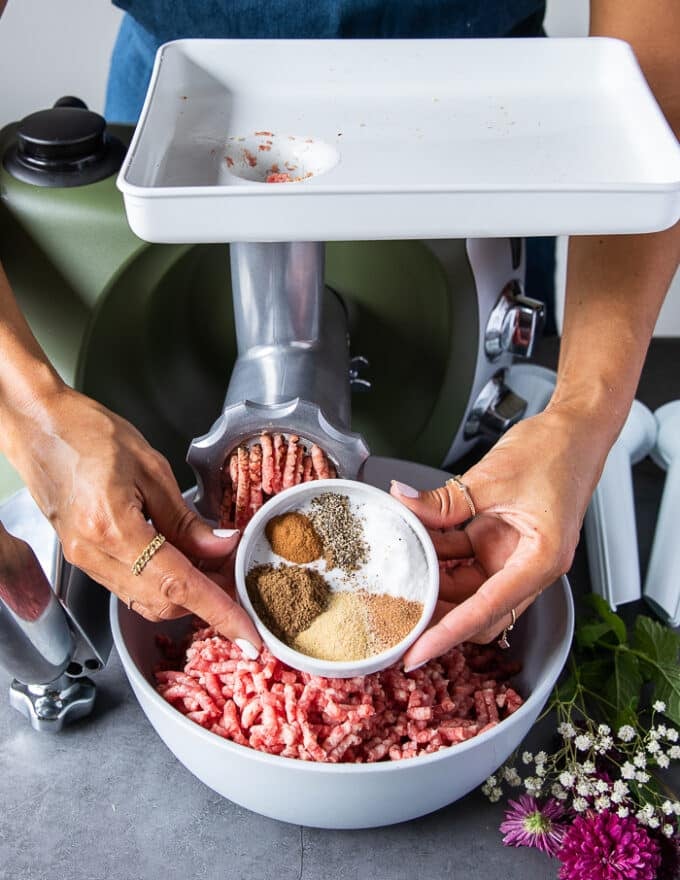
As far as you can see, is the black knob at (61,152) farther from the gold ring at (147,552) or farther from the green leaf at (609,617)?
the green leaf at (609,617)

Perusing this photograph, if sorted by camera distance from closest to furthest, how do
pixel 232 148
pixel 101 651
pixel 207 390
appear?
pixel 232 148 < pixel 101 651 < pixel 207 390

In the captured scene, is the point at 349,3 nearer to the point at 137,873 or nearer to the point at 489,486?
the point at 489,486

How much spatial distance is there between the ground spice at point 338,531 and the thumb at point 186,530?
6 cm

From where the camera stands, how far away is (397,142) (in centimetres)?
65

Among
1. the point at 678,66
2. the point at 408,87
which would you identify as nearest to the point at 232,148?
the point at 408,87

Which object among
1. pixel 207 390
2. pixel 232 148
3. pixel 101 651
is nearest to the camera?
pixel 232 148

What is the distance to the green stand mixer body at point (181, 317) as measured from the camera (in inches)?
32.6

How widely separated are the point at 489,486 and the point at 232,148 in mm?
304

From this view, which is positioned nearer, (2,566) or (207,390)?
(2,566)

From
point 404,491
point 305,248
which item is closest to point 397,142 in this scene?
point 305,248

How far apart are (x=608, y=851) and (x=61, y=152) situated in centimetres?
71

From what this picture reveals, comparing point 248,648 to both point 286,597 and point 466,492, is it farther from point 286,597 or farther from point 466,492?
point 466,492

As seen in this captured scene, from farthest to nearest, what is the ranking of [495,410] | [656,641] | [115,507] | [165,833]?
[495,410] < [656,641] < [165,833] < [115,507]

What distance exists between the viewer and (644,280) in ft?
2.66
